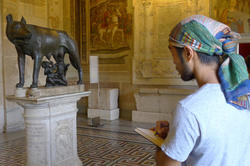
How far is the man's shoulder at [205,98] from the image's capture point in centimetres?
117

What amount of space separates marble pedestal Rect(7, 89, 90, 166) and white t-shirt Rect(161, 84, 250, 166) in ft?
8.68

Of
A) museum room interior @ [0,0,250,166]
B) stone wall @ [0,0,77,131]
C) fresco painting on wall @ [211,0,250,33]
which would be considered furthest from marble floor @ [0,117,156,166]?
fresco painting on wall @ [211,0,250,33]

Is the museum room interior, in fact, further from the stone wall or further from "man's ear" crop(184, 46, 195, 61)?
"man's ear" crop(184, 46, 195, 61)

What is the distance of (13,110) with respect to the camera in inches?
294

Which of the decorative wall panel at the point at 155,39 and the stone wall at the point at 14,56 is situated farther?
the decorative wall panel at the point at 155,39

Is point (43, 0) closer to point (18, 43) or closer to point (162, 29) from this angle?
point (162, 29)

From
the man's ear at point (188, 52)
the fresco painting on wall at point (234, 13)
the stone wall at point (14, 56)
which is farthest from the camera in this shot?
the fresco painting on wall at point (234, 13)

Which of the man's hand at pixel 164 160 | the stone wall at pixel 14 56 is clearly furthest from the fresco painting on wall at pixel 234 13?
the man's hand at pixel 164 160

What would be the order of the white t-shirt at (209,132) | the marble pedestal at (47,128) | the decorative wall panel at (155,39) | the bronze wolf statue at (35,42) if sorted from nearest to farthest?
the white t-shirt at (209,132), the bronze wolf statue at (35,42), the marble pedestal at (47,128), the decorative wall panel at (155,39)

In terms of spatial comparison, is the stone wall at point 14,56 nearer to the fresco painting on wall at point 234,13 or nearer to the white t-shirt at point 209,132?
the fresco painting on wall at point 234,13

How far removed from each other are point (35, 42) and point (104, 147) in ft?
9.73

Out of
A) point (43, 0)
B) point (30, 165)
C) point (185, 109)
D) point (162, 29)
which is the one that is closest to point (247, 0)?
point (162, 29)

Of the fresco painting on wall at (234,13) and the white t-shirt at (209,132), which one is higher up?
the fresco painting on wall at (234,13)

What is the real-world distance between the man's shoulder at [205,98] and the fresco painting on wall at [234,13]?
22.9ft
